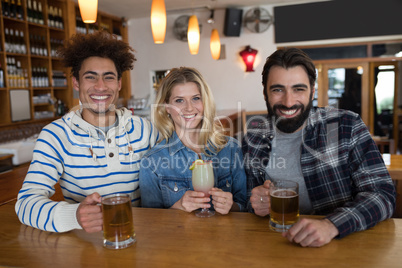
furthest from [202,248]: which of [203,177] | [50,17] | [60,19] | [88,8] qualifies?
[60,19]

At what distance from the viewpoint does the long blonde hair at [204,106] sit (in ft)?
6.07

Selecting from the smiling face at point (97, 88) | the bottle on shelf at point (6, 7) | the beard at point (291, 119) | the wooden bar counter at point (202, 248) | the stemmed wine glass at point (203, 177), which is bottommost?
the wooden bar counter at point (202, 248)

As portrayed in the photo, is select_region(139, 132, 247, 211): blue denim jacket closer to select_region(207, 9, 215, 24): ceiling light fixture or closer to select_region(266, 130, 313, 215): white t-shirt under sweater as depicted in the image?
select_region(266, 130, 313, 215): white t-shirt under sweater

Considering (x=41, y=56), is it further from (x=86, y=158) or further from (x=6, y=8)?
Answer: (x=86, y=158)

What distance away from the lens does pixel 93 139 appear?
1.75 meters

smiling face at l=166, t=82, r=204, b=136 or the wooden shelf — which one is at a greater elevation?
the wooden shelf

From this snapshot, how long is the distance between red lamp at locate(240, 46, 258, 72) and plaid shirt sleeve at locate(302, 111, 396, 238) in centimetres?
506

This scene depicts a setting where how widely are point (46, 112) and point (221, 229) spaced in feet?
16.3

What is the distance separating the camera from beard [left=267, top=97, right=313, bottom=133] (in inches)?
65.9

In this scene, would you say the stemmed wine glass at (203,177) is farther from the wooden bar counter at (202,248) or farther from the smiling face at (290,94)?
the smiling face at (290,94)

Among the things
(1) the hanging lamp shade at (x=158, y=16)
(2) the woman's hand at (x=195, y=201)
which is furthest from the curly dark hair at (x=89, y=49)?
(1) the hanging lamp shade at (x=158, y=16)

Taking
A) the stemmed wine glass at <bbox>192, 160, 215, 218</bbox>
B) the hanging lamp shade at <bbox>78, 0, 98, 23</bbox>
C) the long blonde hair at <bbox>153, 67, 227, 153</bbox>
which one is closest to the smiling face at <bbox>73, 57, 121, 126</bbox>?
the long blonde hair at <bbox>153, 67, 227, 153</bbox>

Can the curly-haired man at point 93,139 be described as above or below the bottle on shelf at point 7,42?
below

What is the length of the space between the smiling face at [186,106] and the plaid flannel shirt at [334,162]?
1.01ft
